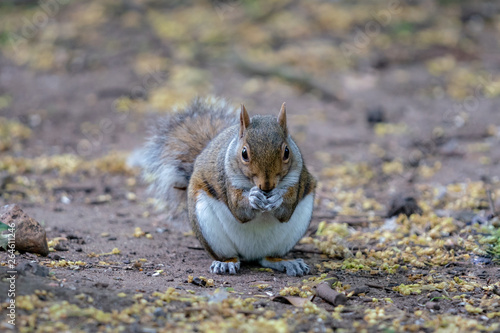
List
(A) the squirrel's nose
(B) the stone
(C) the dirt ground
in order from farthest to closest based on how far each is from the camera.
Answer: (B) the stone < (A) the squirrel's nose < (C) the dirt ground

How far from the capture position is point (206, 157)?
3.69m

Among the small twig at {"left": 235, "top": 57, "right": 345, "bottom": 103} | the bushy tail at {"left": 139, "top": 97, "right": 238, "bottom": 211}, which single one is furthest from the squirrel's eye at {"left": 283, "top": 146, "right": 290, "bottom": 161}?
the small twig at {"left": 235, "top": 57, "right": 345, "bottom": 103}

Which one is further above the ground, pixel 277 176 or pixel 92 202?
pixel 277 176

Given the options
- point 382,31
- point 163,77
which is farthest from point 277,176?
point 382,31

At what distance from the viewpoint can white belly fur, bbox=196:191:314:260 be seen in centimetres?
348

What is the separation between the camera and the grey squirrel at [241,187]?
3123 mm

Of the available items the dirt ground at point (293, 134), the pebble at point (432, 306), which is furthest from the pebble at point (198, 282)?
the pebble at point (432, 306)

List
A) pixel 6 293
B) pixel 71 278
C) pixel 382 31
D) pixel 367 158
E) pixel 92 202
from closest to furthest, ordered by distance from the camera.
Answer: pixel 6 293, pixel 71 278, pixel 92 202, pixel 367 158, pixel 382 31

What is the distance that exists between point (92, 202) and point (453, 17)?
26.4ft

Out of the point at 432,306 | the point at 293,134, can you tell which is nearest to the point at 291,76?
the point at 293,134

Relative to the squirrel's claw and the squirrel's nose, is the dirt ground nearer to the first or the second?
the squirrel's claw

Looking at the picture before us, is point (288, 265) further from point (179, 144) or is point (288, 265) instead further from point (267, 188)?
point (179, 144)

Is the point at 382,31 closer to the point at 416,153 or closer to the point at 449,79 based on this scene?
the point at 449,79

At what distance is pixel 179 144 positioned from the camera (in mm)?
4133
